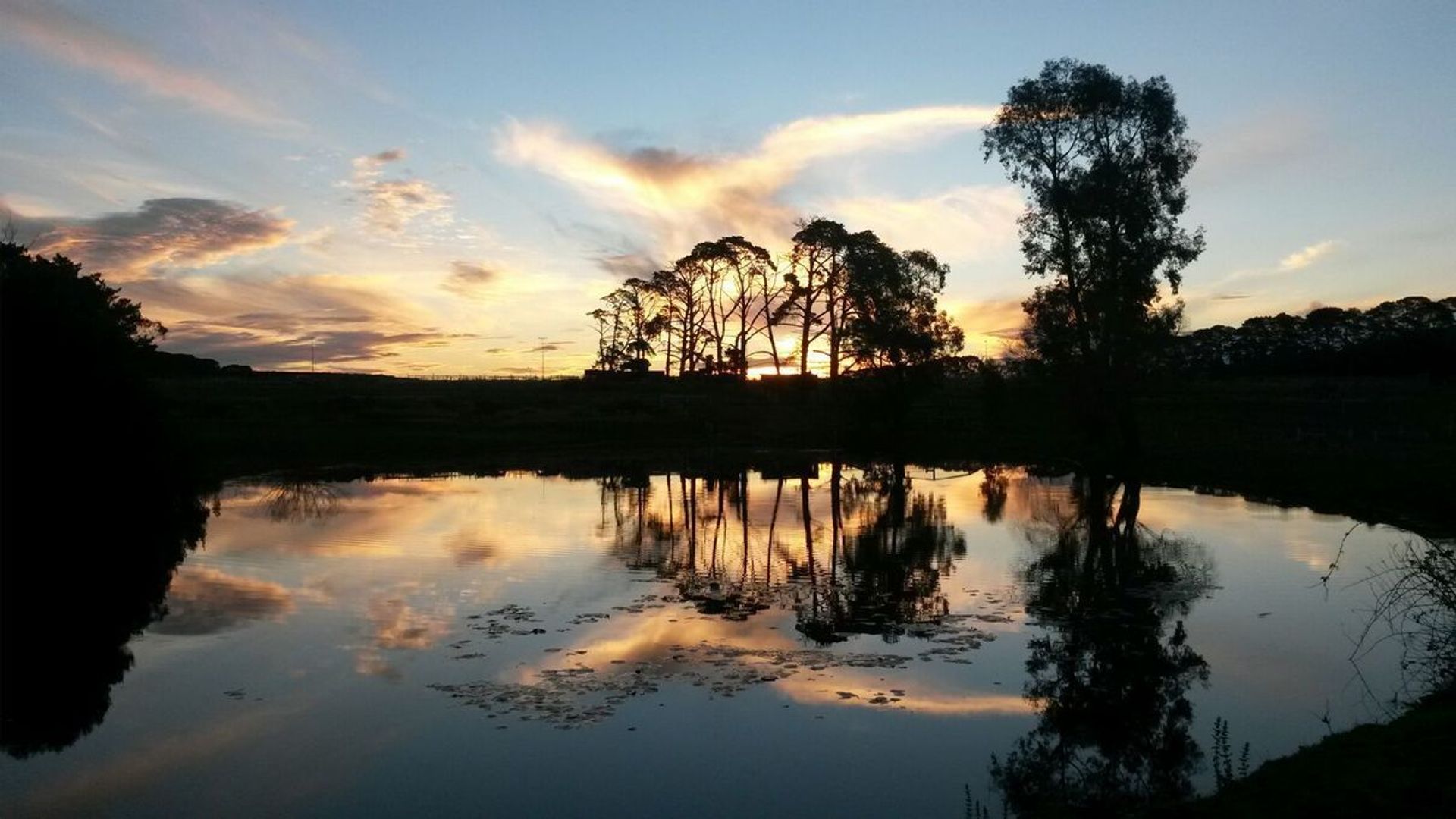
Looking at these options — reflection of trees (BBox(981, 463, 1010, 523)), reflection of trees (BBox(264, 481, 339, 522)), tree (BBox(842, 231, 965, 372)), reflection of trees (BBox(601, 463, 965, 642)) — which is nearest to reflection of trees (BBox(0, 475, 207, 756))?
reflection of trees (BBox(264, 481, 339, 522))

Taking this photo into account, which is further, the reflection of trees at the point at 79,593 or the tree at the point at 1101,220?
the tree at the point at 1101,220

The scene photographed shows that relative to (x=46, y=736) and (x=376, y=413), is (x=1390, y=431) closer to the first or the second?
(x=46, y=736)

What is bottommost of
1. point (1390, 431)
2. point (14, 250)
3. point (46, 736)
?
point (46, 736)

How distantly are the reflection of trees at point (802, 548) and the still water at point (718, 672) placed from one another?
0.14 metres

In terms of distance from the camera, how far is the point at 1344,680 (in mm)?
11273

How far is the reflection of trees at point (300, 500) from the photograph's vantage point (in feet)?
91.1

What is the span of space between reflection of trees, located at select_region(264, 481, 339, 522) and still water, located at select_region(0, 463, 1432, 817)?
3789 mm

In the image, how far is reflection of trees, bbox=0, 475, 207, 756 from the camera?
1126 cm

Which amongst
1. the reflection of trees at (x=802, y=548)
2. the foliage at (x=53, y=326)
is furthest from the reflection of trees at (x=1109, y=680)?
the foliage at (x=53, y=326)

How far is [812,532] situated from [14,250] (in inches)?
1095

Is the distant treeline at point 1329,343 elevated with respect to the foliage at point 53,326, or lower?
elevated

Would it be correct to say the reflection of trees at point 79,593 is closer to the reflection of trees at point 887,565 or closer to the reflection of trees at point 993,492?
the reflection of trees at point 887,565

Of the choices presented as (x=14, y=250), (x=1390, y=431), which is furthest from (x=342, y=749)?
(x=1390, y=431)

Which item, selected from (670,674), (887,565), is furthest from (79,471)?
(670,674)
